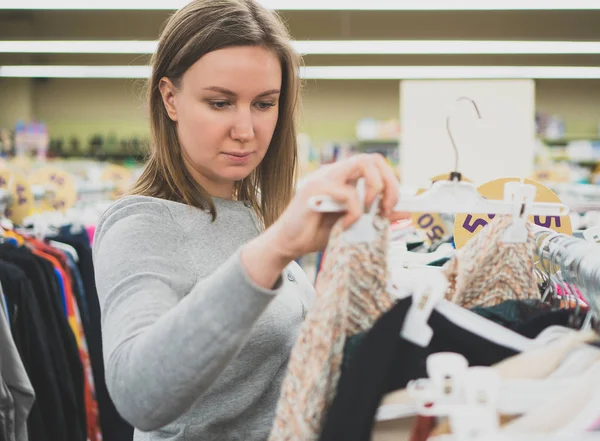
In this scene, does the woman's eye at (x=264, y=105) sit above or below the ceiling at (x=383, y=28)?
below

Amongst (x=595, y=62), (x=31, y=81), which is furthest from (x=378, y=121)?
(x=31, y=81)

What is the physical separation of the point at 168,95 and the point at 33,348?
1228 millimetres

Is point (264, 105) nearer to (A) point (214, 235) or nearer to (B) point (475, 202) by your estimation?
(A) point (214, 235)

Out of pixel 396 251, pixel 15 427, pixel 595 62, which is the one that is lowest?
pixel 15 427

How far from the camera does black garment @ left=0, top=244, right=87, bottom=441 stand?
2.07 m

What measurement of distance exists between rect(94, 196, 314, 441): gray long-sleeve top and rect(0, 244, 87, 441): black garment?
1.03 m

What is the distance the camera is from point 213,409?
1.09 m

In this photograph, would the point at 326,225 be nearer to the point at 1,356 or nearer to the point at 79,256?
the point at 1,356

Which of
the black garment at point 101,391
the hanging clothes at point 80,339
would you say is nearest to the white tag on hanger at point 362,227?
the hanging clothes at point 80,339

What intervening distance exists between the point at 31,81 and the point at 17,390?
1006 centimetres

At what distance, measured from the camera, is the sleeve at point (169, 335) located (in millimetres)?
748

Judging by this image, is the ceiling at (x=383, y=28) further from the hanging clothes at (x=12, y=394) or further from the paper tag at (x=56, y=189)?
the hanging clothes at (x=12, y=394)

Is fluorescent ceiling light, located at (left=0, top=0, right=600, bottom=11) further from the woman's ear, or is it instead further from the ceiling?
the ceiling

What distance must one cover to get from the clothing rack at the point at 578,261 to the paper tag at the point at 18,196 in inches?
111
